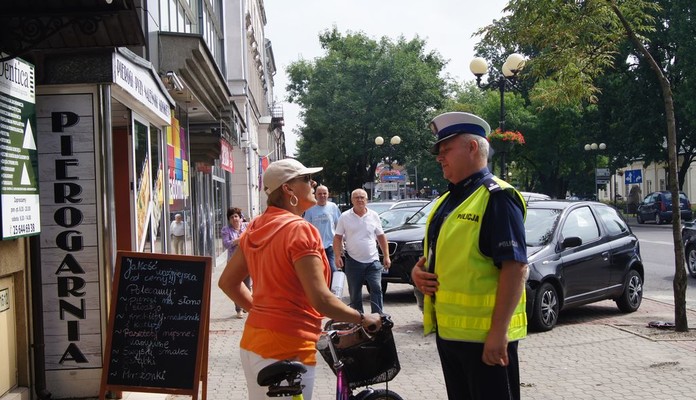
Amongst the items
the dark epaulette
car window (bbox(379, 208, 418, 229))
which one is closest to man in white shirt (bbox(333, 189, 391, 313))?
the dark epaulette

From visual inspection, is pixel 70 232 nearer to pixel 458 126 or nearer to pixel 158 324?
pixel 158 324

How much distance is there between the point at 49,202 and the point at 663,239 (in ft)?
82.3

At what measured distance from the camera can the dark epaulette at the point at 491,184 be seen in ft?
11.7

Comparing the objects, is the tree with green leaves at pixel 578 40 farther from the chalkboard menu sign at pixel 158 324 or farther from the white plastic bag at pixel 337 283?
the white plastic bag at pixel 337 283

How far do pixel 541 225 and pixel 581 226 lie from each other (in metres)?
0.64

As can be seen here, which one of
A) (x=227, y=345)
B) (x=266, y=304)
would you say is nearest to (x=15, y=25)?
(x=266, y=304)

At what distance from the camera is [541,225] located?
11016 millimetres

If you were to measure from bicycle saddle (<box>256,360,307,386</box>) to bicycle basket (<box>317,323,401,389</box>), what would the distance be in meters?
0.61

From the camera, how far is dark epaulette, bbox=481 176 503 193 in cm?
358

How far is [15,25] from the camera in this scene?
5.63 metres

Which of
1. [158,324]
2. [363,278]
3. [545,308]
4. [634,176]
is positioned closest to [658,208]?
[634,176]

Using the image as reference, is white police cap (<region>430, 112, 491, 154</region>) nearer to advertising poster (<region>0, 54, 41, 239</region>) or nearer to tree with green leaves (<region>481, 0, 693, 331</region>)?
advertising poster (<region>0, 54, 41, 239</region>)

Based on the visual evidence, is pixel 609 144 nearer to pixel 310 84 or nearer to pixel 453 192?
pixel 310 84

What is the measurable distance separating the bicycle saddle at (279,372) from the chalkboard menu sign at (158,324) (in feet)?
7.18
